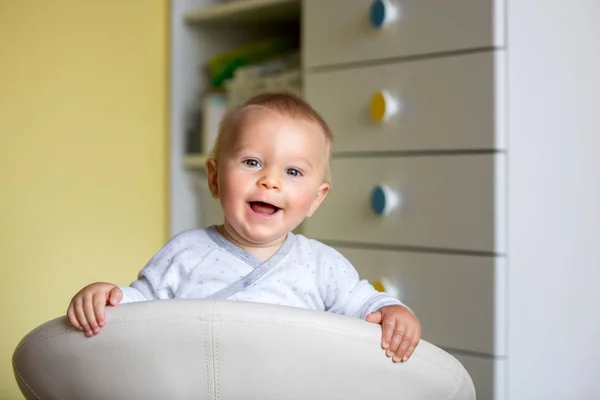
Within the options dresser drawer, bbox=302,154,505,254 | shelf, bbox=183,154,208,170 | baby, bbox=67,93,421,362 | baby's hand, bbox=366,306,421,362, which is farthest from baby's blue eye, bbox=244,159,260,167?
shelf, bbox=183,154,208,170

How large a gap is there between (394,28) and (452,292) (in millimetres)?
474

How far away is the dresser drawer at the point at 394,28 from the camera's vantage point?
4.14 feet

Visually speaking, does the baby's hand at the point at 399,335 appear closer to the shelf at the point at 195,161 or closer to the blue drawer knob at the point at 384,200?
the blue drawer knob at the point at 384,200

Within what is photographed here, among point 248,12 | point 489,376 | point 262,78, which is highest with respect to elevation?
point 248,12

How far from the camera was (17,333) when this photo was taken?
1602 mm

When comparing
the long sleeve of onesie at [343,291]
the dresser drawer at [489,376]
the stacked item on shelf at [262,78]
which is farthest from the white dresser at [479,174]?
the long sleeve of onesie at [343,291]

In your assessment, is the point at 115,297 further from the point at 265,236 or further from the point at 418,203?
the point at 418,203

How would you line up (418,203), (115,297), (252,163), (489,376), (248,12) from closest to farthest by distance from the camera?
(115,297), (252,163), (489,376), (418,203), (248,12)

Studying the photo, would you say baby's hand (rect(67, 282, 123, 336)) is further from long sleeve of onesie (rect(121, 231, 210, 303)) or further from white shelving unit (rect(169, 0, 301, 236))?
white shelving unit (rect(169, 0, 301, 236))

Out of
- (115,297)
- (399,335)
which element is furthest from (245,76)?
(399,335)

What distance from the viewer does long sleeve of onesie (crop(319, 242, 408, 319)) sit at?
0.96 m

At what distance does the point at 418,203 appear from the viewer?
135cm
